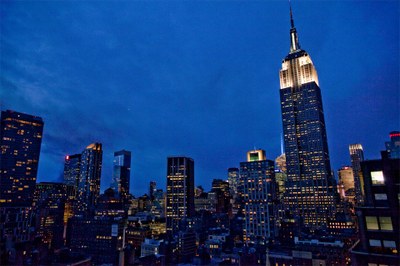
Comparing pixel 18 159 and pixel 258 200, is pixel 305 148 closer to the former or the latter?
pixel 258 200

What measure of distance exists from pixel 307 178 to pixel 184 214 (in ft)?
272

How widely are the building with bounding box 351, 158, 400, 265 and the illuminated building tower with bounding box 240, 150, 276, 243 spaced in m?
94.7

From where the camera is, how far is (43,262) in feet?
165

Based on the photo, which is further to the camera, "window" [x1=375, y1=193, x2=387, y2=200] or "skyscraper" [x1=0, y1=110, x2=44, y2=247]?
"skyscraper" [x1=0, y1=110, x2=44, y2=247]

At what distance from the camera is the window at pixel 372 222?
23516 mm

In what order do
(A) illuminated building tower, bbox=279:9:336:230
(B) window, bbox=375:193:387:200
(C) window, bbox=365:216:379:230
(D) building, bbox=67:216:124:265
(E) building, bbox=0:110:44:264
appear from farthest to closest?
(A) illuminated building tower, bbox=279:9:336:230, (E) building, bbox=0:110:44:264, (D) building, bbox=67:216:124:265, (B) window, bbox=375:193:387:200, (C) window, bbox=365:216:379:230

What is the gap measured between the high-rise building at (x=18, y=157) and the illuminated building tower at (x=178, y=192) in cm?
7844

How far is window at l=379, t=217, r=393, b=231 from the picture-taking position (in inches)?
907

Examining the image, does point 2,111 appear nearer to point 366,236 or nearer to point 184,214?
point 184,214

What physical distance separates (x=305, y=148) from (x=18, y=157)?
177m

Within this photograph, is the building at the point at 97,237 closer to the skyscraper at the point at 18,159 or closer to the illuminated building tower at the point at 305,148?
the skyscraper at the point at 18,159

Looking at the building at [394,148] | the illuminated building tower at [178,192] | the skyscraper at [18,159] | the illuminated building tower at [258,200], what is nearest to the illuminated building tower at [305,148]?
the illuminated building tower at [258,200]

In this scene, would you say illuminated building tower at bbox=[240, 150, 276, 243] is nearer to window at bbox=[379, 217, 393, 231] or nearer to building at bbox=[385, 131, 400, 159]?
building at bbox=[385, 131, 400, 159]

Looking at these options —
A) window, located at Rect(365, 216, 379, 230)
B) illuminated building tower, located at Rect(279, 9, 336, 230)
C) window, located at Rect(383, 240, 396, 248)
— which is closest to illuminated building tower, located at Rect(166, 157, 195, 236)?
illuminated building tower, located at Rect(279, 9, 336, 230)
